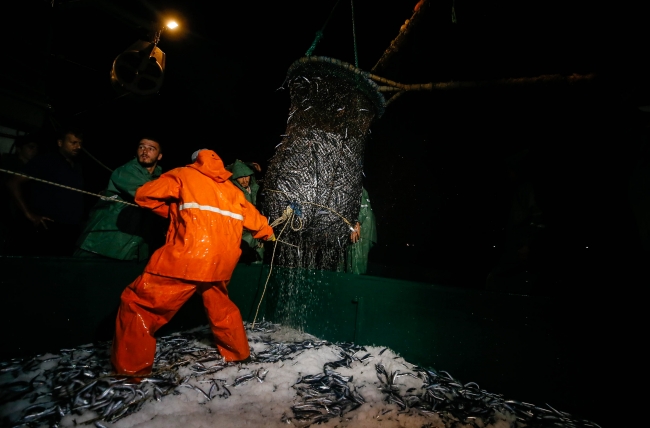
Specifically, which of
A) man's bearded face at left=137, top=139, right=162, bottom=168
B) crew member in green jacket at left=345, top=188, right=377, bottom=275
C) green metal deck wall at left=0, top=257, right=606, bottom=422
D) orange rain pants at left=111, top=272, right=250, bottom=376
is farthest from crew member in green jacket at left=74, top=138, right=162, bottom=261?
crew member in green jacket at left=345, top=188, right=377, bottom=275

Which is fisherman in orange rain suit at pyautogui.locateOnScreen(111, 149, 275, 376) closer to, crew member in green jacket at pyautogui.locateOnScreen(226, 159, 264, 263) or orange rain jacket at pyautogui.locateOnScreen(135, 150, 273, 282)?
orange rain jacket at pyautogui.locateOnScreen(135, 150, 273, 282)

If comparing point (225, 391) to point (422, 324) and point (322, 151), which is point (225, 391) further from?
point (322, 151)

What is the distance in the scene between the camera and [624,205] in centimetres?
551

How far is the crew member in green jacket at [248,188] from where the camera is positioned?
5.88m

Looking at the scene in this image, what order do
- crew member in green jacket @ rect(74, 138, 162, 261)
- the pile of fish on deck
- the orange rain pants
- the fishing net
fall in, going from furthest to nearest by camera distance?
crew member in green jacket @ rect(74, 138, 162, 261) → the fishing net → the orange rain pants → the pile of fish on deck

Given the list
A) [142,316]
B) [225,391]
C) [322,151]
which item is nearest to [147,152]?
[142,316]

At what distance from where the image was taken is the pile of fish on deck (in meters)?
2.92

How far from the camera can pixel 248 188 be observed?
6.34m

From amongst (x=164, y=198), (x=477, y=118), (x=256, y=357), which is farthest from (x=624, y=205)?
(x=164, y=198)

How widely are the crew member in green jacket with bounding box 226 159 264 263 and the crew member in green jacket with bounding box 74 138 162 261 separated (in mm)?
1495

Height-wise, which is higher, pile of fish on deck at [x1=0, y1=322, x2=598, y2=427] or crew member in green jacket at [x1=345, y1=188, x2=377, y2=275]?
crew member in green jacket at [x1=345, y1=188, x2=377, y2=275]

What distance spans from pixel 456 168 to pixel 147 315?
9.68 metres

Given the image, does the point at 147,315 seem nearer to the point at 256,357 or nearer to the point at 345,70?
the point at 256,357

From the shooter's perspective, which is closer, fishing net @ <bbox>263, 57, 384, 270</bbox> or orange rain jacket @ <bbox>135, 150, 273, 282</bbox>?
orange rain jacket @ <bbox>135, 150, 273, 282</bbox>
